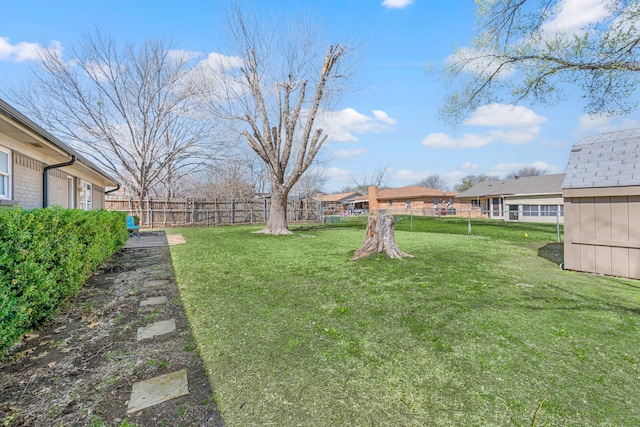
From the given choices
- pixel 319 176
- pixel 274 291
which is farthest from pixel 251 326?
pixel 319 176

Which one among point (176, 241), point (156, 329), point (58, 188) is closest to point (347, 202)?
point (176, 241)

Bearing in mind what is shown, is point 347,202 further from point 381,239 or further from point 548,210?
point 381,239

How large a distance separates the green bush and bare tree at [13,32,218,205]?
1551 centimetres

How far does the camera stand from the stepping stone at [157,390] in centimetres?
177

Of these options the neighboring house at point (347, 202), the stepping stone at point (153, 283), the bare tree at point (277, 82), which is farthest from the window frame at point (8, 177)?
the neighboring house at point (347, 202)

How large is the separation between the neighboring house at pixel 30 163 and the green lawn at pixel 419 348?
11.7 feet

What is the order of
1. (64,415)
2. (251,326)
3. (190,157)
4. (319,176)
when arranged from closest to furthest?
(64,415)
(251,326)
(190,157)
(319,176)

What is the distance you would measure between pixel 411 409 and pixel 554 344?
1682 millimetres

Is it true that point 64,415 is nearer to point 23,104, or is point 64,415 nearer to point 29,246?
point 29,246

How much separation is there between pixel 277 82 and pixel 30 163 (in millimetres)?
8574

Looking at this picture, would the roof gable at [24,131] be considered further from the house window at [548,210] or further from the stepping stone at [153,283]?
the house window at [548,210]

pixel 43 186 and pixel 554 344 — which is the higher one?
pixel 43 186

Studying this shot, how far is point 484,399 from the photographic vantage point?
1.76 metres

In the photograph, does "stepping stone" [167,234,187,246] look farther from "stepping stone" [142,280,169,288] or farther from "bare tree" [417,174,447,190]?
"bare tree" [417,174,447,190]
